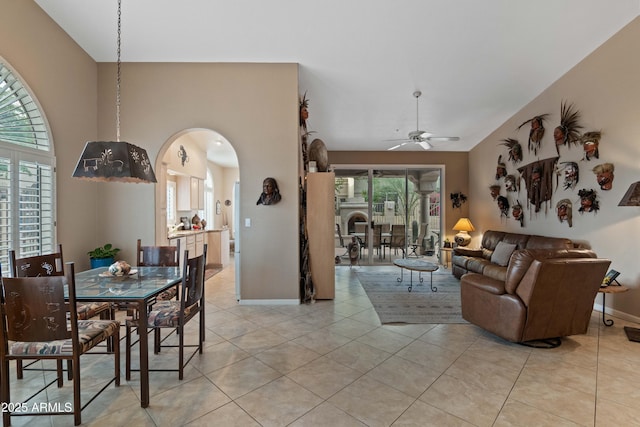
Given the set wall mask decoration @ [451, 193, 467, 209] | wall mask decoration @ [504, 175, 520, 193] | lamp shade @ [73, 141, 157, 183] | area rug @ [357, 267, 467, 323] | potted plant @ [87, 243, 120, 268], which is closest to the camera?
lamp shade @ [73, 141, 157, 183]

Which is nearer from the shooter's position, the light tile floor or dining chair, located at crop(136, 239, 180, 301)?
the light tile floor

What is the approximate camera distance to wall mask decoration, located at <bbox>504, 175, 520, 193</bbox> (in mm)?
5640

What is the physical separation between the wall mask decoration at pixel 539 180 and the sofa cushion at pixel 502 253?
2.65 feet

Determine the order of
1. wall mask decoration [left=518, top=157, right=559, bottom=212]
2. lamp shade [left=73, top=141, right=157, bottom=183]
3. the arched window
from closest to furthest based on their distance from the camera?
lamp shade [left=73, top=141, right=157, bottom=183]
the arched window
wall mask decoration [left=518, top=157, right=559, bottom=212]

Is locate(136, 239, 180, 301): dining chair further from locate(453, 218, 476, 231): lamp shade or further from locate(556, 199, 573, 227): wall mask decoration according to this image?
locate(453, 218, 476, 231): lamp shade

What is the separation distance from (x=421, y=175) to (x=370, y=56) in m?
4.39

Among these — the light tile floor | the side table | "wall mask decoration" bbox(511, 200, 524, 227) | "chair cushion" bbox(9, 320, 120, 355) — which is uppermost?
"wall mask decoration" bbox(511, 200, 524, 227)

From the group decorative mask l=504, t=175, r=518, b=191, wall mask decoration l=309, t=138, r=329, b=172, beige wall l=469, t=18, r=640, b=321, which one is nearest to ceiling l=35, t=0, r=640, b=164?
beige wall l=469, t=18, r=640, b=321

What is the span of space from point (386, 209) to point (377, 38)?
184 inches

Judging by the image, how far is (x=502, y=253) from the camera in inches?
204

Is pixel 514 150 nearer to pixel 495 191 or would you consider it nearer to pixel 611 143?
→ pixel 495 191

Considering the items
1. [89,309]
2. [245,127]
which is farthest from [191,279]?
[245,127]

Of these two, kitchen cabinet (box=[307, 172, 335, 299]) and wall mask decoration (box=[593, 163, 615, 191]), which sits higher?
wall mask decoration (box=[593, 163, 615, 191])

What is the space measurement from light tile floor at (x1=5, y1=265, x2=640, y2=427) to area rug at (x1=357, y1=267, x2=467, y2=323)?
1.01 ft
